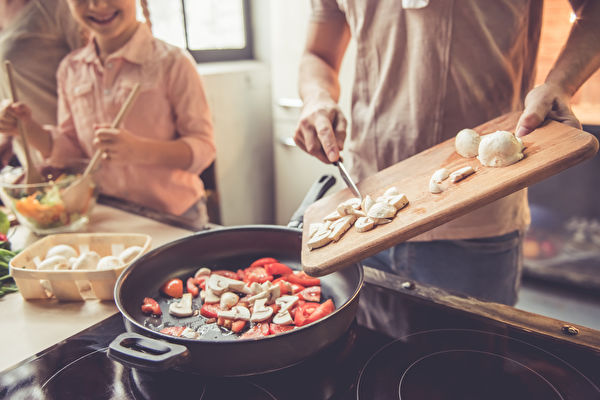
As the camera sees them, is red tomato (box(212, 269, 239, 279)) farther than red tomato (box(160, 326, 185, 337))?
Yes

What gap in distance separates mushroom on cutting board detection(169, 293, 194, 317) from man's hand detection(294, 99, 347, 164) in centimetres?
37

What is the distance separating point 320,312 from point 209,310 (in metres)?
0.18

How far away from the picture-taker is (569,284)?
2240mm

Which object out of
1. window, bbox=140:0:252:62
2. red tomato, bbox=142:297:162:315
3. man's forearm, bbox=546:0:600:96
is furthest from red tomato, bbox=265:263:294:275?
window, bbox=140:0:252:62

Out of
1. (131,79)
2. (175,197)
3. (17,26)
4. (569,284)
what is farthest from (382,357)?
(569,284)

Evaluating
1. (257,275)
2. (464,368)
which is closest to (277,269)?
(257,275)

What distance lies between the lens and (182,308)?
2.40ft

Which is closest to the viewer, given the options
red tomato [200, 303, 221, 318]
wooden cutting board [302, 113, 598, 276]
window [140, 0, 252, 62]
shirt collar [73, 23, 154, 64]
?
wooden cutting board [302, 113, 598, 276]

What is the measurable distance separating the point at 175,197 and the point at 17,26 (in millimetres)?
843

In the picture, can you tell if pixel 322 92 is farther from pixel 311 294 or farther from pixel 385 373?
pixel 385 373

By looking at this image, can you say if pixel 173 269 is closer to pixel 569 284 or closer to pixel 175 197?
pixel 175 197

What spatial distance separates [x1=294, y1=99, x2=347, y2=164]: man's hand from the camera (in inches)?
32.9

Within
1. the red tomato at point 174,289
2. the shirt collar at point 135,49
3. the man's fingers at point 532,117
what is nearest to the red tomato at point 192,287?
the red tomato at point 174,289

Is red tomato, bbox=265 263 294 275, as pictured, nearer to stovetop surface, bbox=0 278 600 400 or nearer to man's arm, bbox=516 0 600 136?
stovetop surface, bbox=0 278 600 400
